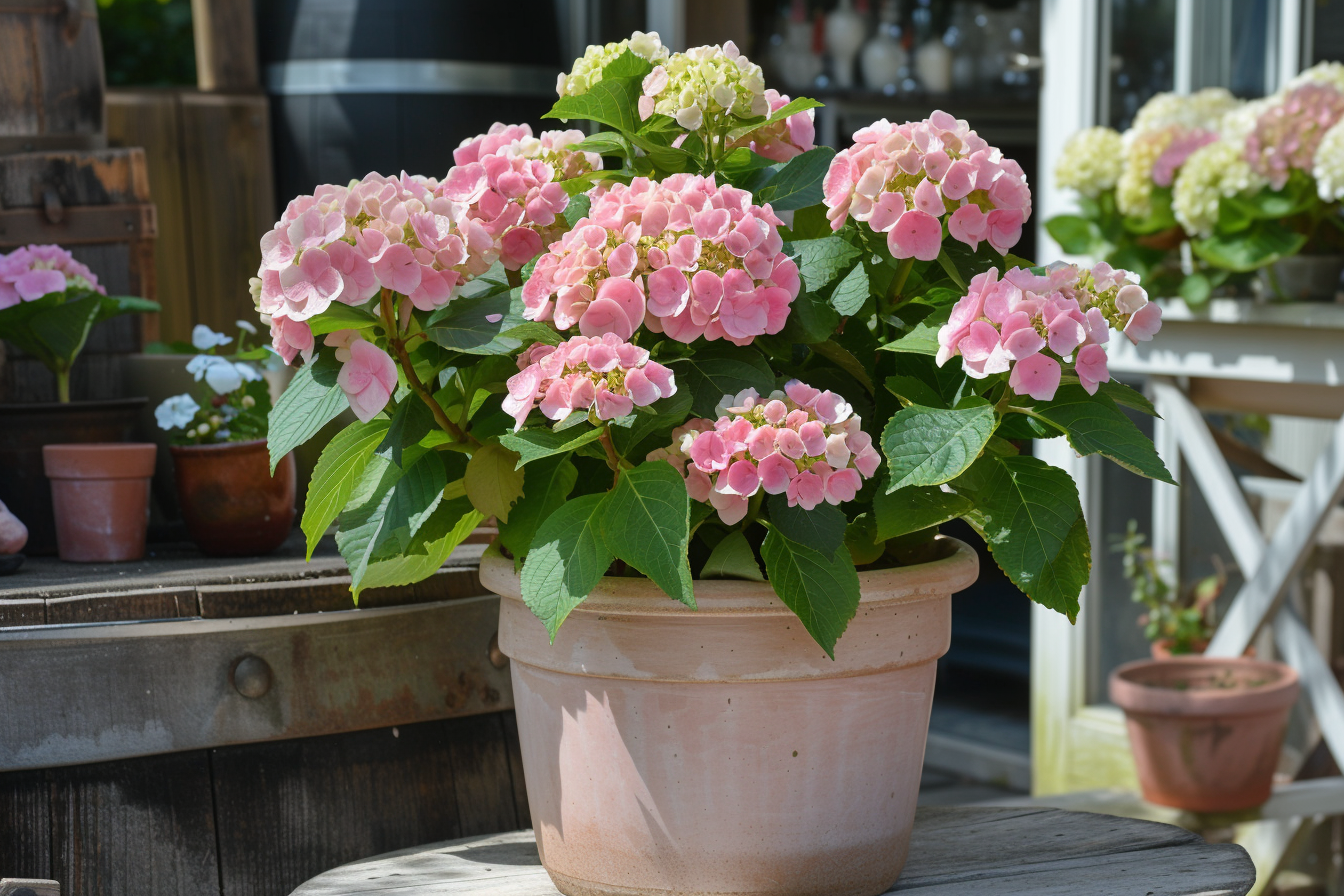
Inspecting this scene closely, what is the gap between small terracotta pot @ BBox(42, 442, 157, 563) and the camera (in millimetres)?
1110

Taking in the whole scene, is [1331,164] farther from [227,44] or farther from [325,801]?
[227,44]

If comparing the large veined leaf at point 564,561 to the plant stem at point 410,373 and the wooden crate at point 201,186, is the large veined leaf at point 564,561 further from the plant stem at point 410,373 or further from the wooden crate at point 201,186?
the wooden crate at point 201,186

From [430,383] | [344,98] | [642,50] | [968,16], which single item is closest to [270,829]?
[430,383]

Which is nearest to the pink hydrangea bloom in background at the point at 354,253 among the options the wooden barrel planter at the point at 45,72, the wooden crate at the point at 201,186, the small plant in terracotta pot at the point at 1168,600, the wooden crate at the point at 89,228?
the wooden crate at the point at 89,228

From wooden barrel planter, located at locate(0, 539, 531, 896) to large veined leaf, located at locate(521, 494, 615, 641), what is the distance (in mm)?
299

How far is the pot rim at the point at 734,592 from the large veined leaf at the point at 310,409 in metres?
0.15

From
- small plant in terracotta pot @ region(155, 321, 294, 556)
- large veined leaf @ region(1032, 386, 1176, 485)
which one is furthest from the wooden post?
large veined leaf @ region(1032, 386, 1176, 485)

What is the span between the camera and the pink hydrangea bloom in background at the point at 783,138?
36.0 inches

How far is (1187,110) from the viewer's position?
2.16m

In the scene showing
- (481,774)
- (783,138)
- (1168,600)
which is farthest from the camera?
(1168,600)

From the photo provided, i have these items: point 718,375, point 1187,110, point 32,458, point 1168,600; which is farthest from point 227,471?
point 1168,600

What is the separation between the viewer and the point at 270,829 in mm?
975

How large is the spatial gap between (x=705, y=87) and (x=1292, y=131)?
1365 mm

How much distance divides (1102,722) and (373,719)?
6.01 ft
